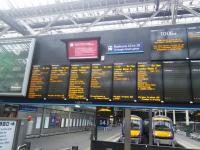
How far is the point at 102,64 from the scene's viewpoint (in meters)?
4.86

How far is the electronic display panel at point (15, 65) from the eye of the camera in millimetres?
5215

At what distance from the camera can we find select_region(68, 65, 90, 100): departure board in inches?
185

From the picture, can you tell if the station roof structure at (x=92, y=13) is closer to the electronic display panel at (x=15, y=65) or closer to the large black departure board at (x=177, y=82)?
the electronic display panel at (x=15, y=65)

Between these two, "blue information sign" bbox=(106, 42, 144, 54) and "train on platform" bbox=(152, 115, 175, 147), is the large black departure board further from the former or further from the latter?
"train on platform" bbox=(152, 115, 175, 147)

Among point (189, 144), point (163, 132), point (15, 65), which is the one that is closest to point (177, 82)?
point (15, 65)

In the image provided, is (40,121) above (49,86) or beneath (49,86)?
beneath

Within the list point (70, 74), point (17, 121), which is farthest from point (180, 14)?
point (17, 121)

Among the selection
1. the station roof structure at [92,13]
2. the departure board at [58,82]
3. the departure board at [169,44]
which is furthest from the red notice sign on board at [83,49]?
the station roof structure at [92,13]

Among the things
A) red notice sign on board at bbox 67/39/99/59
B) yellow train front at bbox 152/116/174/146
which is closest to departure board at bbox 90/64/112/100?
red notice sign on board at bbox 67/39/99/59

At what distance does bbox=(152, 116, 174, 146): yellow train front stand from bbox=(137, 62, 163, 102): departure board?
16252mm

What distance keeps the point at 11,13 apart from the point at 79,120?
80.7 feet

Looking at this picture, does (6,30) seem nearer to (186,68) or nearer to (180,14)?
(180,14)

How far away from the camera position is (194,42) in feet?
14.5

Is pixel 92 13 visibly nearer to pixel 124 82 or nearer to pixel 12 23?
pixel 12 23
